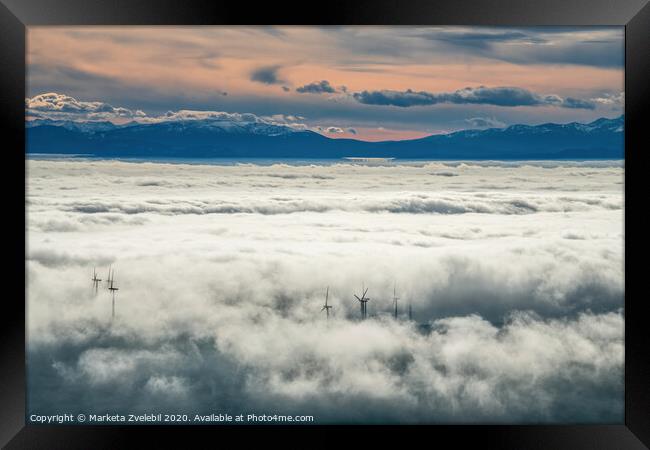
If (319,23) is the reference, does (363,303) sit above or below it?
below

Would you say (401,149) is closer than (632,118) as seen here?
No

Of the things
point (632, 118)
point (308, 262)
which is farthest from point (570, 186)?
point (308, 262)

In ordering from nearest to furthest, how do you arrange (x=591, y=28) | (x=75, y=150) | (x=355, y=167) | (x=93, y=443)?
(x=93, y=443) < (x=591, y=28) < (x=75, y=150) < (x=355, y=167)

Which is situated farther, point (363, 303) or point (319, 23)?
point (363, 303)

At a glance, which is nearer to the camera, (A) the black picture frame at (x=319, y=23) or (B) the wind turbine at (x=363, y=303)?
(A) the black picture frame at (x=319, y=23)

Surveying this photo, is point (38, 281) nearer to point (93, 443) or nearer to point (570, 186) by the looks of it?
point (93, 443)

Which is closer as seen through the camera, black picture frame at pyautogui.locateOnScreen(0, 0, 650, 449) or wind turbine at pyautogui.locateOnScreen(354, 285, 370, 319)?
black picture frame at pyautogui.locateOnScreen(0, 0, 650, 449)

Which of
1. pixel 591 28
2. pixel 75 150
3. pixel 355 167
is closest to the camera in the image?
pixel 591 28

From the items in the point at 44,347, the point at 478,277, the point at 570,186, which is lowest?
the point at 44,347
